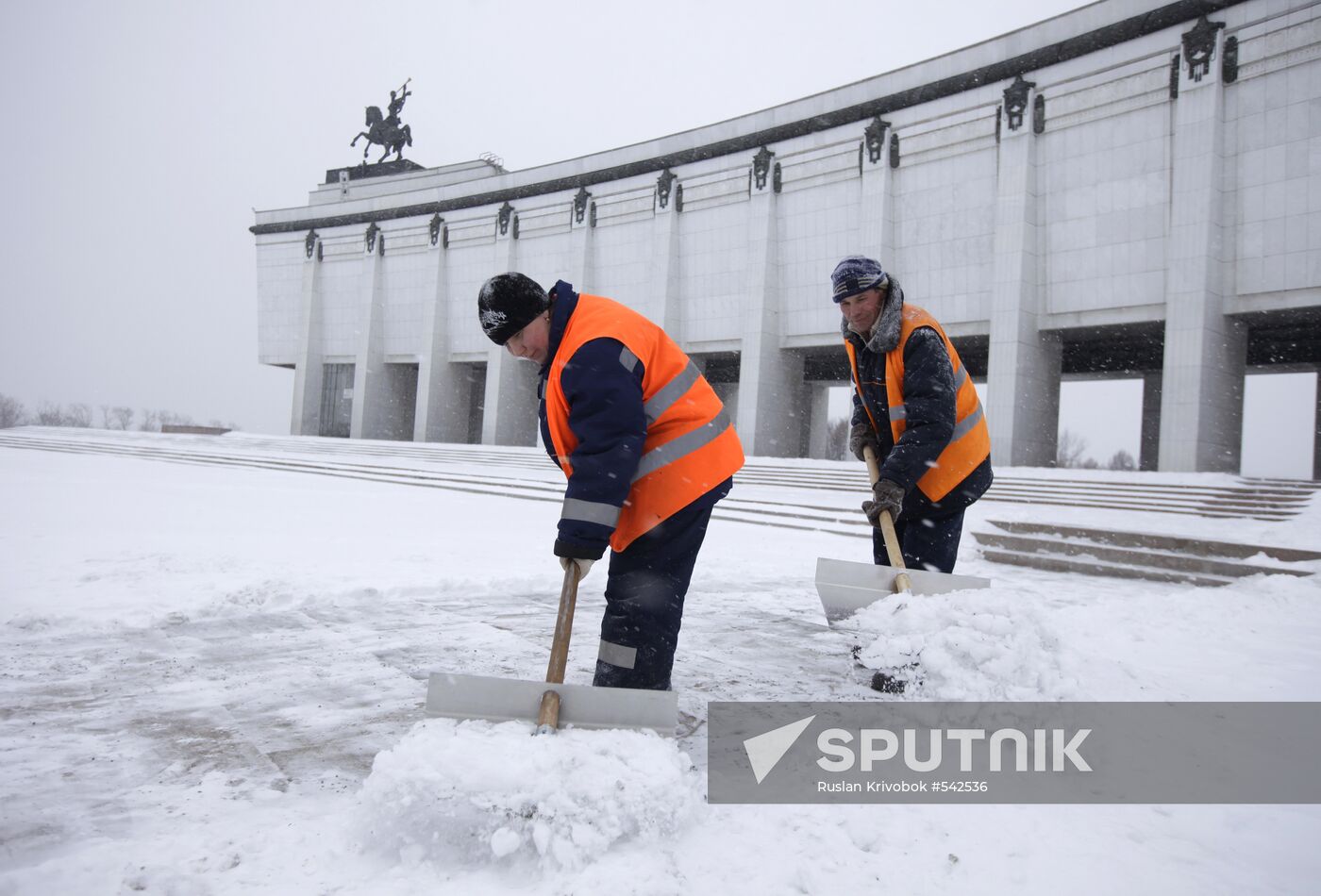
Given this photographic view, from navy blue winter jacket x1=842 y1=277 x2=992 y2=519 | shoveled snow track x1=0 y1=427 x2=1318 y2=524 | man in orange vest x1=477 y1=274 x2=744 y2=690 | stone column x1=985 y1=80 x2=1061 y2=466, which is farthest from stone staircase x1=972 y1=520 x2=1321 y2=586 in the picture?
stone column x1=985 y1=80 x2=1061 y2=466

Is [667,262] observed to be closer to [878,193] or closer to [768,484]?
[878,193]

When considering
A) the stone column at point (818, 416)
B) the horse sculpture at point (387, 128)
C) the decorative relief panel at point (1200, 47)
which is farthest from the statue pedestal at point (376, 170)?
the decorative relief panel at point (1200, 47)

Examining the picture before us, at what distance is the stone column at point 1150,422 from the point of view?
2398cm

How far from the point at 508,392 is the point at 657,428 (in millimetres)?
29285

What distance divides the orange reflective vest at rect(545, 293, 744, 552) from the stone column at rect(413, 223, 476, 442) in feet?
105

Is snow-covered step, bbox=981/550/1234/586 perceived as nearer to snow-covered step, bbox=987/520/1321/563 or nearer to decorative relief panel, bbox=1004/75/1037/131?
snow-covered step, bbox=987/520/1321/563

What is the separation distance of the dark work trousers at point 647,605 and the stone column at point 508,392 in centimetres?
2831

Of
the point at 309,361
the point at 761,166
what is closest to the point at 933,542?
the point at 761,166

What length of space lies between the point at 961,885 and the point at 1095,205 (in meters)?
21.8

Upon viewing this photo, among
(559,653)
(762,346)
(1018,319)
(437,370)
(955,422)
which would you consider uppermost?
(1018,319)

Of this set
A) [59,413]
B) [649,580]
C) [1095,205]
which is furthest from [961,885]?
[59,413]

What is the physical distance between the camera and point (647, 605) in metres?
2.36

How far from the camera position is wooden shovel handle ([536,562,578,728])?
6.38 feet

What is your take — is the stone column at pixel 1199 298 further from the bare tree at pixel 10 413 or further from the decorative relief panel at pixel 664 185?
the bare tree at pixel 10 413
